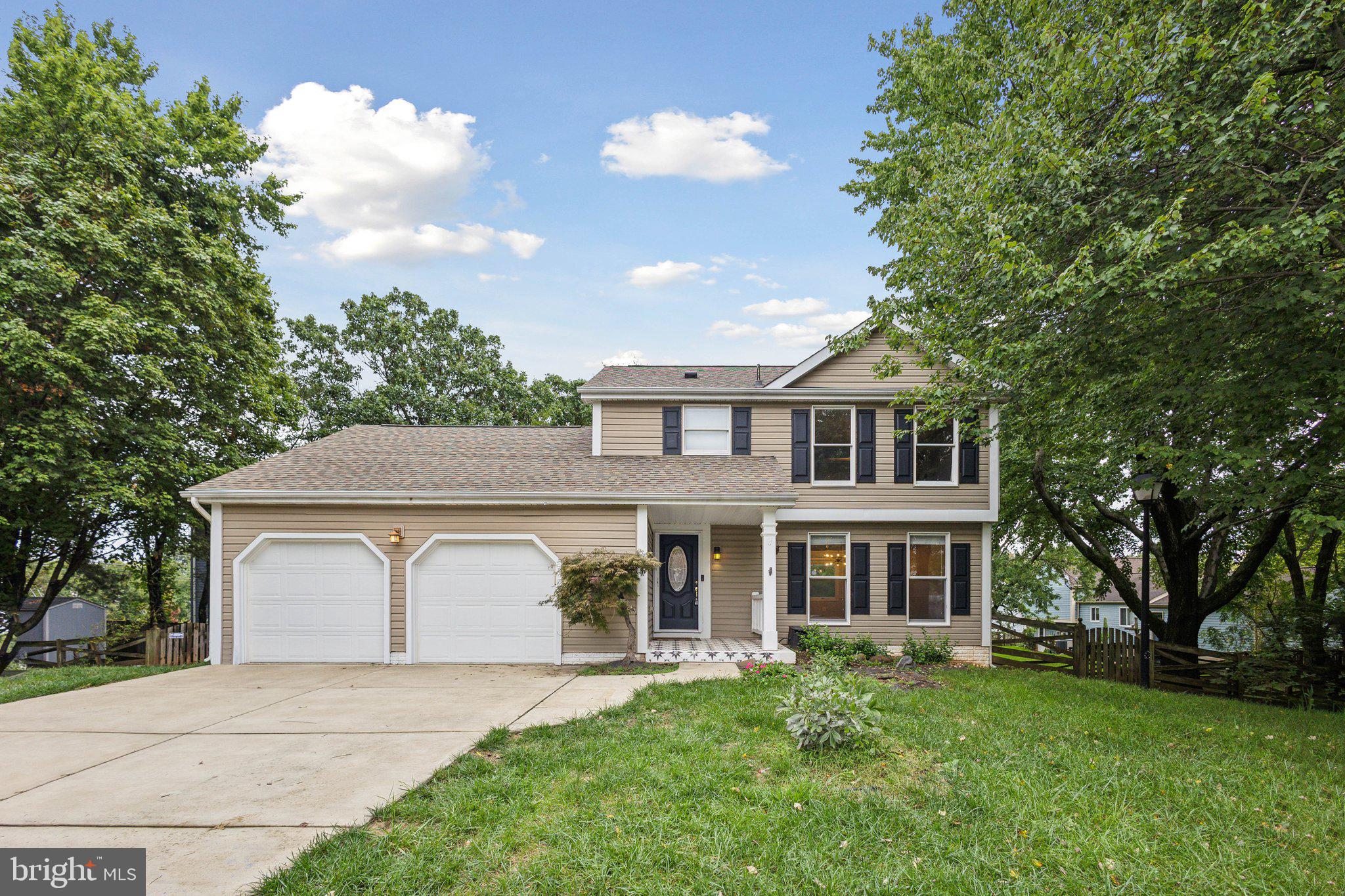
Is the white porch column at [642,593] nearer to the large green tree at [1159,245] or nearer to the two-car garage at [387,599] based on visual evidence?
the two-car garage at [387,599]

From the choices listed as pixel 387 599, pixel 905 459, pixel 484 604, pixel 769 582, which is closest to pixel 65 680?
pixel 387 599

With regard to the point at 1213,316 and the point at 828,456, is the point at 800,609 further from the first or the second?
the point at 1213,316

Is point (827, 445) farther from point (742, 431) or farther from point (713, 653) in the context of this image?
point (713, 653)

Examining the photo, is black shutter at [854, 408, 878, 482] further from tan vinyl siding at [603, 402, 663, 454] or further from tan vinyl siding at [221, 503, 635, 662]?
tan vinyl siding at [221, 503, 635, 662]

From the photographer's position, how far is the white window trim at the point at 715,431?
1227 centimetres

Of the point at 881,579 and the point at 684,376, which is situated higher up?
the point at 684,376

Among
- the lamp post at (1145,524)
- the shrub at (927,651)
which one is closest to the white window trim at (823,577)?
the shrub at (927,651)

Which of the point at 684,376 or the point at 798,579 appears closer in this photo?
the point at 798,579

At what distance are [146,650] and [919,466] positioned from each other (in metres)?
15.8

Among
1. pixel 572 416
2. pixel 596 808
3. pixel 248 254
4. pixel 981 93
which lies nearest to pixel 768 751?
pixel 596 808

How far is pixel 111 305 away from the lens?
11.5 m

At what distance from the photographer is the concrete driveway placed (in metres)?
3.51

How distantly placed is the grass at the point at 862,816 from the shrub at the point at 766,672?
1978 millimetres

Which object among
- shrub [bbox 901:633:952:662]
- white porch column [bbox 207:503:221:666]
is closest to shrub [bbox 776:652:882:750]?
shrub [bbox 901:633:952:662]
